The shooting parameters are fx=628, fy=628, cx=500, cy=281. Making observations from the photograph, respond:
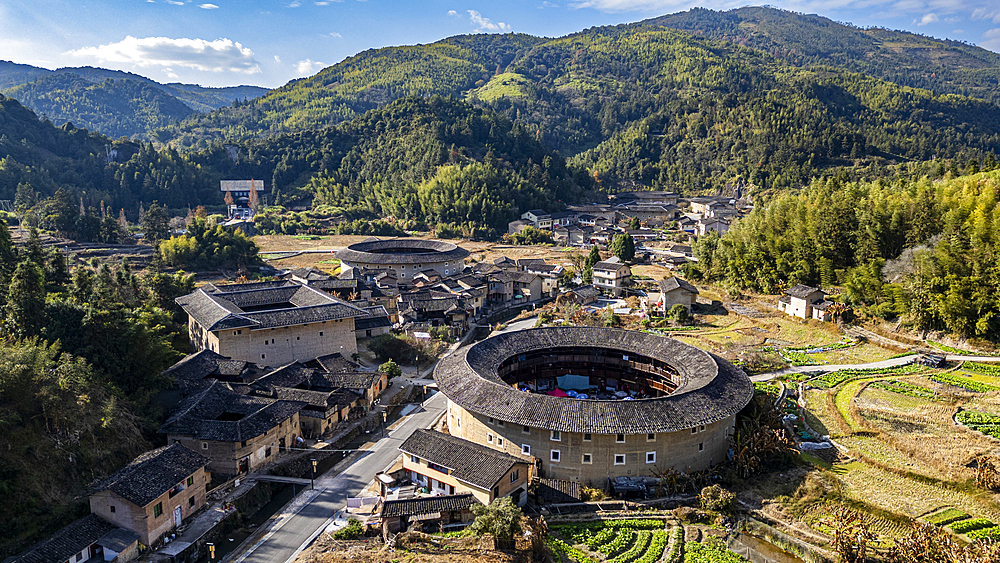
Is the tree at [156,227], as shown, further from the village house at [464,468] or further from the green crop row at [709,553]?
the green crop row at [709,553]

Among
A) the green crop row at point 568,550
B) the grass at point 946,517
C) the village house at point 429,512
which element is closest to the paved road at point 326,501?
the village house at point 429,512

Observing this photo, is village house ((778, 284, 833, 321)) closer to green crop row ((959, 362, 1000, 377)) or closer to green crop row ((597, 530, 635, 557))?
green crop row ((959, 362, 1000, 377))

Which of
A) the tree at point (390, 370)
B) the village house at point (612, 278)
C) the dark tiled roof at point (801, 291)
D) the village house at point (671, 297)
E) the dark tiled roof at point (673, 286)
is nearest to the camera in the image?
the tree at point (390, 370)

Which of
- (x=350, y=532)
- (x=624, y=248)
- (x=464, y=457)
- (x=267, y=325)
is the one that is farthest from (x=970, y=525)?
(x=624, y=248)

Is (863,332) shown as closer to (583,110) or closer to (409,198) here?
(409,198)

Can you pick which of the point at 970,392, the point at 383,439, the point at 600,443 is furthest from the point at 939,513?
the point at 383,439
